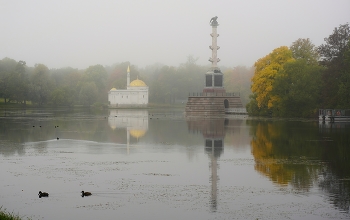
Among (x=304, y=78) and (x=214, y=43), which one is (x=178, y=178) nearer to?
(x=304, y=78)

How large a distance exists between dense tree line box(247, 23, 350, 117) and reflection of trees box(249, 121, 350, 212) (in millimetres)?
17271

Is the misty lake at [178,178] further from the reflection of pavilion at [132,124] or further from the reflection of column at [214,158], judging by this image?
the reflection of pavilion at [132,124]

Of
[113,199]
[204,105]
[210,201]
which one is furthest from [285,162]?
[204,105]

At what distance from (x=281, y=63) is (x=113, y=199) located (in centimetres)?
5723

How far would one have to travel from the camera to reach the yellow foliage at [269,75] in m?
71.1

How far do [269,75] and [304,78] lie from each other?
7464 millimetres

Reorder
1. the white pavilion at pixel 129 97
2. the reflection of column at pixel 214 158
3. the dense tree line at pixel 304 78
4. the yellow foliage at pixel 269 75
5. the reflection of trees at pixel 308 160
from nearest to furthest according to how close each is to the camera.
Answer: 1. the reflection of column at pixel 214 158
2. the reflection of trees at pixel 308 160
3. the dense tree line at pixel 304 78
4. the yellow foliage at pixel 269 75
5. the white pavilion at pixel 129 97

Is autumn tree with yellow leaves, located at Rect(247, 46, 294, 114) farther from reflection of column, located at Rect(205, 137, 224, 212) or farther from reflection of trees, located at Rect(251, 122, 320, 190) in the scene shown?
reflection of column, located at Rect(205, 137, 224, 212)

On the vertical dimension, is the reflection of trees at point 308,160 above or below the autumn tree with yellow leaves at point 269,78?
below

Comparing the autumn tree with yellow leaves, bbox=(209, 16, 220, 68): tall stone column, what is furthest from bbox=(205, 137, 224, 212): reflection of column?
bbox=(209, 16, 220, 68): tall stone column

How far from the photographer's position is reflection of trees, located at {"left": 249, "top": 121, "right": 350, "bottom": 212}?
21.3 m

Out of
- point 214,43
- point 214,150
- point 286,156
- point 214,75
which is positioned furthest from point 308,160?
point 214,43

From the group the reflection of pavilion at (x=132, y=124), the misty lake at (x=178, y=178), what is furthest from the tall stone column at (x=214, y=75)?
the misty lake at (x=178, y=178)

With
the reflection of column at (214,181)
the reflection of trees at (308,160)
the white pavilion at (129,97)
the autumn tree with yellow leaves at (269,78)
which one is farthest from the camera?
the white pavilion at (129,97)
